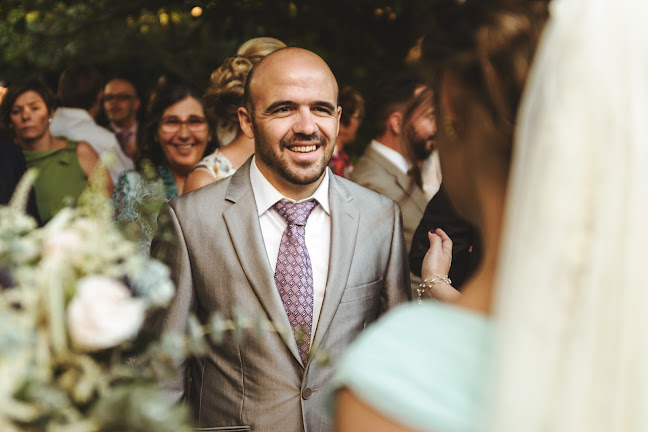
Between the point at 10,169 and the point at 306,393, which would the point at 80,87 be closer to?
the point at 10,169

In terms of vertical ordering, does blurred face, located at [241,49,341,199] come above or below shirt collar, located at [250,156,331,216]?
above

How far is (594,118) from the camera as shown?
1232 millimetres

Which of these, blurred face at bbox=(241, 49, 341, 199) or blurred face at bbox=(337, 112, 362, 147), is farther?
blurred face at bbox=(337, 112, 362, 147)

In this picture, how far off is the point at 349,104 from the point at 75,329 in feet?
18.4

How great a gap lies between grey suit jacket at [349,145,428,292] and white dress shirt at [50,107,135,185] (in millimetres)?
2594

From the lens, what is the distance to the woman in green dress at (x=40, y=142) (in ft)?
19.6

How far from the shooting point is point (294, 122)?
10.5ft

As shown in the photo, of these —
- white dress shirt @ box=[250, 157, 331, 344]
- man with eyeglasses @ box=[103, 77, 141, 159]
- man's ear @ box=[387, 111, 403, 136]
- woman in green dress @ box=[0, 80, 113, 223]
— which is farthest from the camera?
man with eyeglasses @ box=[103, 77, 141, 159]

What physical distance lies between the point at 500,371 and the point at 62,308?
0.73m

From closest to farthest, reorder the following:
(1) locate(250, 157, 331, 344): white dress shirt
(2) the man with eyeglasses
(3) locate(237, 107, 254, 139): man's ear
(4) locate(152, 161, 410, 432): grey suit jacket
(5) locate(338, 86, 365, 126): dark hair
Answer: (4) locate(152, 161, 410, 432): grey suit jacket < (1) locate(250, 157, 331, 344): white dress shirt < (3) locate(237, 107, 254, 139): man's ear < (5) locate(338, 86, 365, 126): dark hair < (2) the man with eyeglasses

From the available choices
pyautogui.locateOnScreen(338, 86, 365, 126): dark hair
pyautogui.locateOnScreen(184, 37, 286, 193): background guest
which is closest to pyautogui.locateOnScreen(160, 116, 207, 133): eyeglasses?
pyautogui.locateOnScreen(184, 37, 286, 193): background guest

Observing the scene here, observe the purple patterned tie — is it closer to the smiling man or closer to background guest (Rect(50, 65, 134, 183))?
the smiling man

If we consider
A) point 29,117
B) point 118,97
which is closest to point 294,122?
point 29,117

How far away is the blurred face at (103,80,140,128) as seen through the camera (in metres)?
7.97
